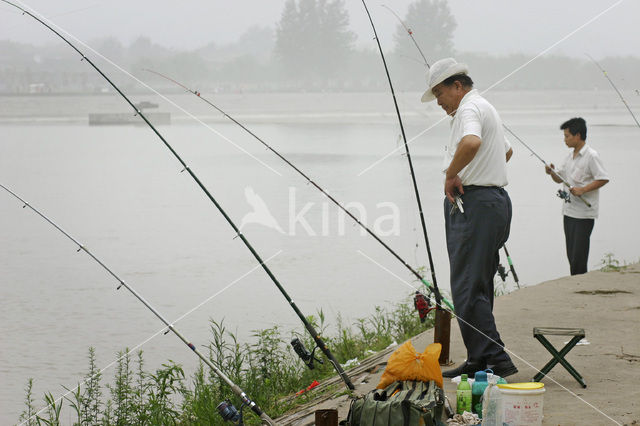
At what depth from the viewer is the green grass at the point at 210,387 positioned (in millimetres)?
5043

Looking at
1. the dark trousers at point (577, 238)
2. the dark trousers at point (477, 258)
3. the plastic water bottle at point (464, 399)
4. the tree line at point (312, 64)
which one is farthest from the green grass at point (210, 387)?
the tree line at point (312, 64)

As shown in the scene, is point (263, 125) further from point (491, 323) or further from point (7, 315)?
point (491, 323)

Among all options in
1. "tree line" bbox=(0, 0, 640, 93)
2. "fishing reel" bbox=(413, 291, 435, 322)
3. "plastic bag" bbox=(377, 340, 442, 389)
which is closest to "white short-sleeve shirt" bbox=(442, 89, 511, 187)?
Answer: "plastic bag" bbox=(377, 340, 442, 389)

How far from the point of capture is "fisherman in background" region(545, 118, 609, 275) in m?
6.57

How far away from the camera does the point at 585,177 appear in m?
6.62

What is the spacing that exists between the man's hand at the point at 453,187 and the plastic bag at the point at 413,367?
27.6 inches

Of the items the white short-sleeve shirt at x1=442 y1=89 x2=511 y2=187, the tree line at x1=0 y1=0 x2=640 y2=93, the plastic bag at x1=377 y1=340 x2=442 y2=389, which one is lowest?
the plastic bag at x1=377 y1=340 x2=442 y2=389

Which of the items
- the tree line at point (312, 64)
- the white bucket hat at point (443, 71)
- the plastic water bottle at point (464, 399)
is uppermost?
the tree line at point (312, 64)

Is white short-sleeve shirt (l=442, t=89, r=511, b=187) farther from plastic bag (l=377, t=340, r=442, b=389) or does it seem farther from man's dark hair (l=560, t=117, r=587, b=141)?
man's dark hair (l=560, t=117, r=587, b=141)

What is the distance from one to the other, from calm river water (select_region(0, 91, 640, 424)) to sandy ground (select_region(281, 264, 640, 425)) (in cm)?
202

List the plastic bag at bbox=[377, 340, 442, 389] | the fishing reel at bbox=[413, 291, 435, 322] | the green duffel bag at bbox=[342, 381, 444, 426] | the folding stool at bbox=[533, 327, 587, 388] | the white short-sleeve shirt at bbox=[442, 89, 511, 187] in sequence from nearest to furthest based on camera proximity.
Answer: the green duffel bag at bbox=[342, 381, 444, 426] < the plastic bag at bbox=[377, 340, 442, 389] < the folding stool at bbox=[533, 327, 587, 388] < the white short-sleeve shirt at bbox=[442, 89, 511, 187] < the fishing reel at bbox=[413, 291, 435, 322]

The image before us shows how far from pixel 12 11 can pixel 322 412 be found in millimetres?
2929

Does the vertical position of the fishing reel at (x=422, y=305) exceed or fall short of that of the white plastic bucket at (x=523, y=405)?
it exceeds it

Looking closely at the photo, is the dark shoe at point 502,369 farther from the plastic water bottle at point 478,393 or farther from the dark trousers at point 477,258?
the plastic water bottle at point 478,393
